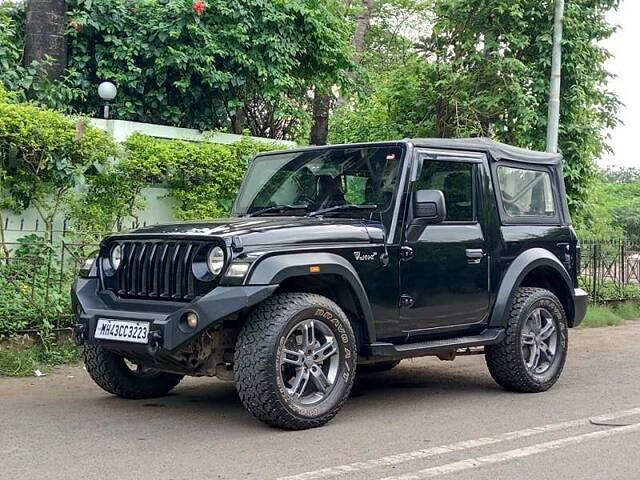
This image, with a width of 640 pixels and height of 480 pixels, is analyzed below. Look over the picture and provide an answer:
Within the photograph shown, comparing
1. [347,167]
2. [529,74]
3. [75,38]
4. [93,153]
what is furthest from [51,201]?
[529,74]

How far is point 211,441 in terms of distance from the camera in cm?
590

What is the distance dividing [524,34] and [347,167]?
9.36m

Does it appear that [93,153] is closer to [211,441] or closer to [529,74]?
[211,441]

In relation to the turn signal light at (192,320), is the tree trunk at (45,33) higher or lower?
higher

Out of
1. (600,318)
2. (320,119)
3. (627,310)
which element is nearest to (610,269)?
(627,310)

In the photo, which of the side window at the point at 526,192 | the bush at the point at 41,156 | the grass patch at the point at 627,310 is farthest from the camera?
the grass patch at the point at 627,310

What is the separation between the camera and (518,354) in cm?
765

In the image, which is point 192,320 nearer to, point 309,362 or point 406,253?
point 309,362

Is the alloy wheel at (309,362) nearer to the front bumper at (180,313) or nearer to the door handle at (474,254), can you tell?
the front bumper at (180,313)

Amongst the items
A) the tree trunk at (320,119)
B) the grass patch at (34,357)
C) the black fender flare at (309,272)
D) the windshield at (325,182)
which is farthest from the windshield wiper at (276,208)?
the tree trunk at (320,119)

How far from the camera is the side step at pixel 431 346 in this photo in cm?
672

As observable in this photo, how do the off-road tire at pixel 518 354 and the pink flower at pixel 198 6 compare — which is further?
the pink flower at pixel 198 6

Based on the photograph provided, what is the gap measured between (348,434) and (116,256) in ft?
7.29

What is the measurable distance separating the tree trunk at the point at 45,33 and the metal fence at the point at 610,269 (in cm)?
888
